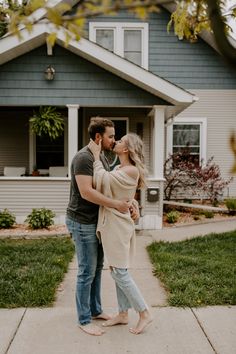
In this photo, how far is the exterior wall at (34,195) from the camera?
10461 mm

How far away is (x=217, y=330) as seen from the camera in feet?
14.4

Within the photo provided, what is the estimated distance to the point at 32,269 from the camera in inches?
251

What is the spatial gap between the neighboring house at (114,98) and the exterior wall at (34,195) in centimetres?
2

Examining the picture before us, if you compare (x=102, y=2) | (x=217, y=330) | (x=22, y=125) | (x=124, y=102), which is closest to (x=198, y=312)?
(x=217, y=330)

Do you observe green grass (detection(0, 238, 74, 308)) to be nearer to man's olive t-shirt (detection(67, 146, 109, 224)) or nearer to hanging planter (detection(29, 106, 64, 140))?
man's olive t-shirt (detection(67, 146, 109, 224))

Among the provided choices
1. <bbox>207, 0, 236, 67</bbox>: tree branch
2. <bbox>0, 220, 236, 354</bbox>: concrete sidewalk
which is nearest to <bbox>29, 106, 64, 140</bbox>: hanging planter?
<bbox>0, 220, 236, 354</bbox>: concrete sidewalk

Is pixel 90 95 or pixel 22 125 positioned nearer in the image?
pixel 90 95

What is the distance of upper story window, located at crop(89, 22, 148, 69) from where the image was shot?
14195 mm

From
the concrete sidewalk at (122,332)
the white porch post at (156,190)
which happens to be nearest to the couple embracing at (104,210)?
the concrete sidewalk at (122,332)

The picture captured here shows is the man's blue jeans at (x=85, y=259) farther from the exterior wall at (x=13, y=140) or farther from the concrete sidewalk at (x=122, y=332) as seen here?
the exterior wall at (x=13, y=140)

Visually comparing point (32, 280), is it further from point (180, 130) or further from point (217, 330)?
point (180, 130)

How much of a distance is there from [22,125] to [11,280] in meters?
8.82

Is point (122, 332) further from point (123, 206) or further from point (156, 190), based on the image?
point (156, 190)

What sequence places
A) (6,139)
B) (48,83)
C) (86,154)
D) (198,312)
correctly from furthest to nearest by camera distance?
(6,139) → (48,83) → (198,312) → (86,154)
